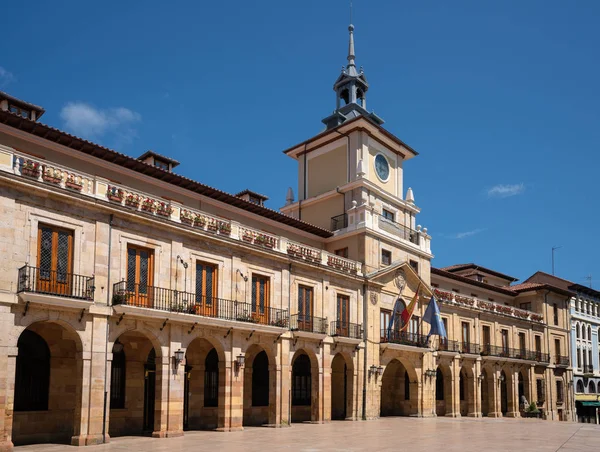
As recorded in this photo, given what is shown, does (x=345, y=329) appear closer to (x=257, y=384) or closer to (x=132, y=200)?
(x=257, y=384)

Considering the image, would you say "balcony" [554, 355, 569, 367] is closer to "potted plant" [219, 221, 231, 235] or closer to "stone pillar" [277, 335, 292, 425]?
"stone pillar" [277, 335, 292, 425]

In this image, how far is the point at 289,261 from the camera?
31750 millimetres

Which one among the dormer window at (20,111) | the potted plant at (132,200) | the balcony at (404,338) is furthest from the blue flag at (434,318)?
the dormer window at (20,111)

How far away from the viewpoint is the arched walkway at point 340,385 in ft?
116

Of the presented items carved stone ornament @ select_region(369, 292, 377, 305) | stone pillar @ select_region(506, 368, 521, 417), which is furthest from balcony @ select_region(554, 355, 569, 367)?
carved stone ornament @ select_region(369, 292, 377, 305)

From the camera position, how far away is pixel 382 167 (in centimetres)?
4259

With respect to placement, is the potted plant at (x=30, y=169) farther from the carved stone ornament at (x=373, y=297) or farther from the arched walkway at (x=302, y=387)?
the carved stone ornament at (x=373, y=297)

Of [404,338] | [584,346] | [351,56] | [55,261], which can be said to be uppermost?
[351,56]

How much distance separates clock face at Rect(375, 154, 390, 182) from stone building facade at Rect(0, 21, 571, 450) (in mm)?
229

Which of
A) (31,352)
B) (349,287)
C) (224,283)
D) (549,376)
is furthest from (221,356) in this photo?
(549,376)

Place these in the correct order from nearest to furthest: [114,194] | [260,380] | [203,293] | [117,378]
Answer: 1. [114,194]
2. [117,378]
3. [203,293]
4. [260,380]

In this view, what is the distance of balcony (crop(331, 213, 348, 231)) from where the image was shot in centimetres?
3962

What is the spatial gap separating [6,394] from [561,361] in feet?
171

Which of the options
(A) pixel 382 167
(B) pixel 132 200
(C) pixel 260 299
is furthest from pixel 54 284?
(A) pixel 382 167
